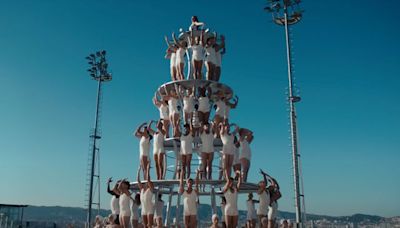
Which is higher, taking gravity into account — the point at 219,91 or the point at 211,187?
the point at 219,91

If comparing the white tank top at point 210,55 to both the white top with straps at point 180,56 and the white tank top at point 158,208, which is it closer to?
the white top with straps at point 180,56

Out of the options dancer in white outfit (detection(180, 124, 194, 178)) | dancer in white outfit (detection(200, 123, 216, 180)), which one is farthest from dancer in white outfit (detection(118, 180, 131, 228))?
dancer in white outfit (detection(200, 123, 216, 180))

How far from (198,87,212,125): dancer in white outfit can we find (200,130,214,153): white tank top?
1.79m

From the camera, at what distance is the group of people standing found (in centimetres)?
2025

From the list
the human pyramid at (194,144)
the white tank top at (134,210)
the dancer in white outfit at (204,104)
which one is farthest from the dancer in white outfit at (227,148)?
the white tank top at (134,210)

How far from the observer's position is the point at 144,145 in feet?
60.1

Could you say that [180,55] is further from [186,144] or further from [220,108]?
[186,144]

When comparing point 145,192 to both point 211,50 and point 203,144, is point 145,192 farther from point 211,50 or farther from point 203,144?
point 211,50

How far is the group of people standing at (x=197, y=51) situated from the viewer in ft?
66.4

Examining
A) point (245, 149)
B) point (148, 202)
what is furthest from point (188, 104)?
point (148, 202)

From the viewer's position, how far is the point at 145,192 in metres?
16.3

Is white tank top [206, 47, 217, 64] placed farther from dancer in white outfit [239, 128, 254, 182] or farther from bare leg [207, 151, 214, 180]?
→ bare leg [207, 151, 214, 180]

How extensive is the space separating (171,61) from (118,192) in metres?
7.28

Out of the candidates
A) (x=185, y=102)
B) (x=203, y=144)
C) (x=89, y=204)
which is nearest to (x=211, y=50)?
(x=185, y=102)
